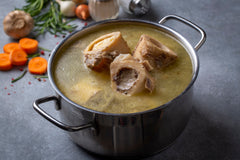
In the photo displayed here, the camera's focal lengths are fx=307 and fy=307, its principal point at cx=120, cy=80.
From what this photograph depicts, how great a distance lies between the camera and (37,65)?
9.95 feet

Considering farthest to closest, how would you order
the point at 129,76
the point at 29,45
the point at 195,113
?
the point at 29,45 < the point at 195,113 < the point at 129,76

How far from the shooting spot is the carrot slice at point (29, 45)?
318cm

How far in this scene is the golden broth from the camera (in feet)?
6.56

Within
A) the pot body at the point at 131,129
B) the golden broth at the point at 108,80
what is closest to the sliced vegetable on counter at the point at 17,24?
the golden broth at the point at 108,80

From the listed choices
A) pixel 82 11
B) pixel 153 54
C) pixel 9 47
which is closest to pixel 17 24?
pixel 9 47

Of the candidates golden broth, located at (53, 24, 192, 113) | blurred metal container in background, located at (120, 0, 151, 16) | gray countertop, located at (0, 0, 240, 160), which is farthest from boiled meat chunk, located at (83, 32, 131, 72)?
blurred metal container in background, located at (120, 0, 151, 16)

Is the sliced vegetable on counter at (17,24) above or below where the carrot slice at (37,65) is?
above

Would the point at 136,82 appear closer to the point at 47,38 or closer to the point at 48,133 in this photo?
the point at 48,133

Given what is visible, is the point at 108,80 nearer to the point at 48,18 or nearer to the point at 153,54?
the point at 153,54

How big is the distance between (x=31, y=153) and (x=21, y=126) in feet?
1.00

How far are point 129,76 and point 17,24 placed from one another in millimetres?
1762

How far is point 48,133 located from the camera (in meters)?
2.49

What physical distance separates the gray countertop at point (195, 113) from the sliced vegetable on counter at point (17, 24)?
6.4 inches

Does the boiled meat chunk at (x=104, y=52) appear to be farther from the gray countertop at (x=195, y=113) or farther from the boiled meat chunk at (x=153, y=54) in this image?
the gray countertop at (x=195, y=113)
